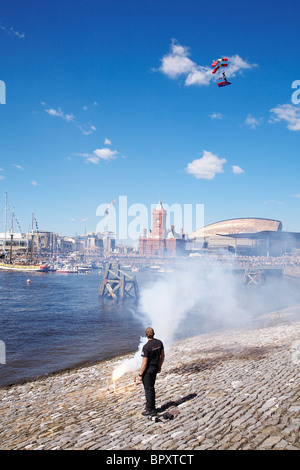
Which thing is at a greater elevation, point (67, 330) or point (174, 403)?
point (174, 403)

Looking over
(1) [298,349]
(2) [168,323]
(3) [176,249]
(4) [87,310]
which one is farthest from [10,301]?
(3) [176,249]

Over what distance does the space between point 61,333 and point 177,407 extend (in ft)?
54.3

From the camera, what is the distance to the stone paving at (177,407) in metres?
5.89

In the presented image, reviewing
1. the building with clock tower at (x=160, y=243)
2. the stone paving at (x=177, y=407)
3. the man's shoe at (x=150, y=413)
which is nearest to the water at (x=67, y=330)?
the stone paving at (x=177, y=407)

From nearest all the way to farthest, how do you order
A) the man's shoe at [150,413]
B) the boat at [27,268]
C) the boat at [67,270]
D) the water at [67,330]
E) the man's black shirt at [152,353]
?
the man's black shirt at [152,353], the man's shoe at [150,413], the water at [67,330], the boat at [67,270], the boat at [27,268]

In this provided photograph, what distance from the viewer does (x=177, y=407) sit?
25.0 feet

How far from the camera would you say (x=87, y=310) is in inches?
1254

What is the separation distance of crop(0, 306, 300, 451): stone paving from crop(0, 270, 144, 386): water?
7.81 feet

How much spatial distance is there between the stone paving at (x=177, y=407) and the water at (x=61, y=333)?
238 cm

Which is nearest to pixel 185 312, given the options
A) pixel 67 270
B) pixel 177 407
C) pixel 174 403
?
pixel 174 403

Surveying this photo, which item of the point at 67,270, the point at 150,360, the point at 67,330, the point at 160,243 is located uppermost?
the point at 160,243

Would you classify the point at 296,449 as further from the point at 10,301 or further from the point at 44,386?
the point at 10,301

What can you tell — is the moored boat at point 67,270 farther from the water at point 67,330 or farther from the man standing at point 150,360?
the man standing at point 150,360

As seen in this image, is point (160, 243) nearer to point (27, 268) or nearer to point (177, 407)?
point (27, 268)
